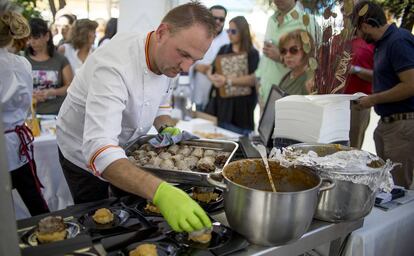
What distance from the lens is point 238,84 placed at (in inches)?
133

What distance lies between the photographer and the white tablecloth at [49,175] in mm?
2221

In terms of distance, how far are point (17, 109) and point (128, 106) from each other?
0.91 m

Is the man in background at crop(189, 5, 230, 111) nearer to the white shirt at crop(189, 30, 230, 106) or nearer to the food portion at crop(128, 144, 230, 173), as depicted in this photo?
the white shirt at crop(189, 30, 230, 106)

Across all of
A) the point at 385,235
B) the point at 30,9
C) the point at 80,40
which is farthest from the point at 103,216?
the point at 30,9

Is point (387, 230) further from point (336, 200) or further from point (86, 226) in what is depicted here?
point (86, 226)

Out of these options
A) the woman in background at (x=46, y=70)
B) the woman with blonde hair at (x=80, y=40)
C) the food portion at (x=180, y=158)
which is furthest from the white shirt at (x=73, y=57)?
the food portion at (x=180, y=158)

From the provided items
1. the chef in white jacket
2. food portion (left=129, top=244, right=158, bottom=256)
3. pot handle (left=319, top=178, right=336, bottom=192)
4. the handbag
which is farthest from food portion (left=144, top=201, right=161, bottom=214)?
the handbag

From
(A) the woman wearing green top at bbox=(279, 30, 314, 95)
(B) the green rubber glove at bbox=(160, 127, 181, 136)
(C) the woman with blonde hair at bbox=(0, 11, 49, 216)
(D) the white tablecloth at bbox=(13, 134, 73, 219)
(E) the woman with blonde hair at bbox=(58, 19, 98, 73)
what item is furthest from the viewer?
(E) the woman with blonde hair at bbox=(58, 19, 98, 73)

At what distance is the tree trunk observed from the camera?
2.40 m

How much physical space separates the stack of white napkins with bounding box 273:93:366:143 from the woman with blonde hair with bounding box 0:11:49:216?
1.36 m

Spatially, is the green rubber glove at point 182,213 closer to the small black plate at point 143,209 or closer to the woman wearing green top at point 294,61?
the small black plate at point 143,209

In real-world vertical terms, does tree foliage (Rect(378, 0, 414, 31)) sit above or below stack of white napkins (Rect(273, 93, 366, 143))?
above

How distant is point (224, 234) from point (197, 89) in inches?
122

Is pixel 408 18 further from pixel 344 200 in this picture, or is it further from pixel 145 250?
pixel 145 250
